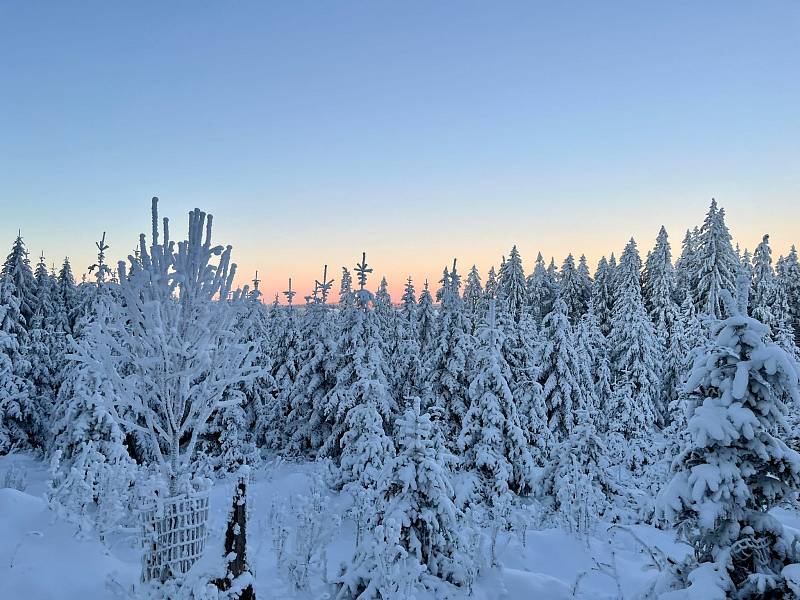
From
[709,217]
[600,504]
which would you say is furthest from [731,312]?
[709,217]

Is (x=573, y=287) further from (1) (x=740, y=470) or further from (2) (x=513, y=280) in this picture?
(1) (x=740, y=470)

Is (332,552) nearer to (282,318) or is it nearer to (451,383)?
(451,383)

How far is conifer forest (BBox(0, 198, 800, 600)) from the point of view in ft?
18.4

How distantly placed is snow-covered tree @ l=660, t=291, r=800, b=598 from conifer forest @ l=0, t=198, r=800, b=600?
0.09ft

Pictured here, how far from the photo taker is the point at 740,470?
5406 millimetres

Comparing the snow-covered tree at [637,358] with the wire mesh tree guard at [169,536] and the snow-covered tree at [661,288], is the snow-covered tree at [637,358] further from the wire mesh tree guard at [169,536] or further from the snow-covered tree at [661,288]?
the wire mesh tree guard at [169,536]

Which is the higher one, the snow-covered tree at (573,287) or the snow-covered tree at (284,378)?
the snow-covered tree at (573,287)

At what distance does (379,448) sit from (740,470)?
49.6 ft

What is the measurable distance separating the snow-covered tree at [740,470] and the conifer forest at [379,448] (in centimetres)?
3

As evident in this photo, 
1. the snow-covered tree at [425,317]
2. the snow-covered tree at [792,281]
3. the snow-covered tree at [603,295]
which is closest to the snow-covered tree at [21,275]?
the snow-covered tree at [425,317]

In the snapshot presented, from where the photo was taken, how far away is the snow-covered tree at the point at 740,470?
17.3 ft

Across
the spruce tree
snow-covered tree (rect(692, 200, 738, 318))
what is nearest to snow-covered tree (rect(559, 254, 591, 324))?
snow-covered tree (rect(692, 200, 738, 318))

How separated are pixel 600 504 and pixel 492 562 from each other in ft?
35.0

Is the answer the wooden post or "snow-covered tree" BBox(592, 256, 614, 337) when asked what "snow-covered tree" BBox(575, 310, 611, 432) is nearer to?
"snow-covered tree" BBox(592, 256, 614, 337)
